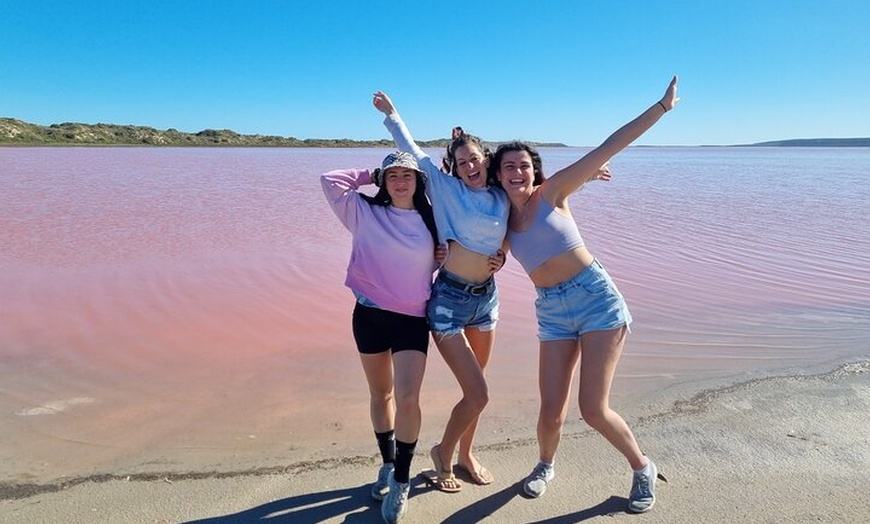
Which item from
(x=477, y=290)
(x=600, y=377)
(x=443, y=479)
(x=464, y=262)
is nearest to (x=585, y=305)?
(x=600, y=377)

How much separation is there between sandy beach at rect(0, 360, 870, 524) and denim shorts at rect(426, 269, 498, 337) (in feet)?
3.20

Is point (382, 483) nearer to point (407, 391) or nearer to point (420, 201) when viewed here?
point (407, 391)

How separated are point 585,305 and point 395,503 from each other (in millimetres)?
1429

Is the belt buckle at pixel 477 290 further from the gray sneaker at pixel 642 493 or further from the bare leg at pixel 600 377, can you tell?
the gray sneaker at pixel 642 493

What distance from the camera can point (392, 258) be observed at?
327 centimetres

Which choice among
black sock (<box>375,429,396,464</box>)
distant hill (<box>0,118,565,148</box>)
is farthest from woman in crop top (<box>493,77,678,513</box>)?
distant hill (<box>0,118,565,148</box>)

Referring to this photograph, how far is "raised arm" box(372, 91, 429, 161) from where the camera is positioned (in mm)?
3643

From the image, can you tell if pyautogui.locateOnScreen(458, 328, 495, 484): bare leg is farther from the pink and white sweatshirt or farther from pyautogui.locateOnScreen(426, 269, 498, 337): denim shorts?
the pink and white sweatshirt

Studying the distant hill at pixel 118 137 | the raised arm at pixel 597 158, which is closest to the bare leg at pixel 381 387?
the raised arm at pixel 597 158

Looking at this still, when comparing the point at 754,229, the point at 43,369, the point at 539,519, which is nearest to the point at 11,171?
the point at 43,369

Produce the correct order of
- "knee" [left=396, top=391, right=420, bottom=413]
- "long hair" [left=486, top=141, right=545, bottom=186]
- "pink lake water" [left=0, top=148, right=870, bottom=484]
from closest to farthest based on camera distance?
1. "knee" [left=396, top=391, right=420, bottom=413]
2. "long hair" [left=486, top=141, right=545, bottom=186]
3. "pink lake water" [left=0, top=148, right=870, bottom=484]

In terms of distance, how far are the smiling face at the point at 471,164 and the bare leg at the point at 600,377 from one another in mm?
1014

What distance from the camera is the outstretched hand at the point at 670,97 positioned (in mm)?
3455

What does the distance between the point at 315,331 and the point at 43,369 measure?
2343 millimetres
